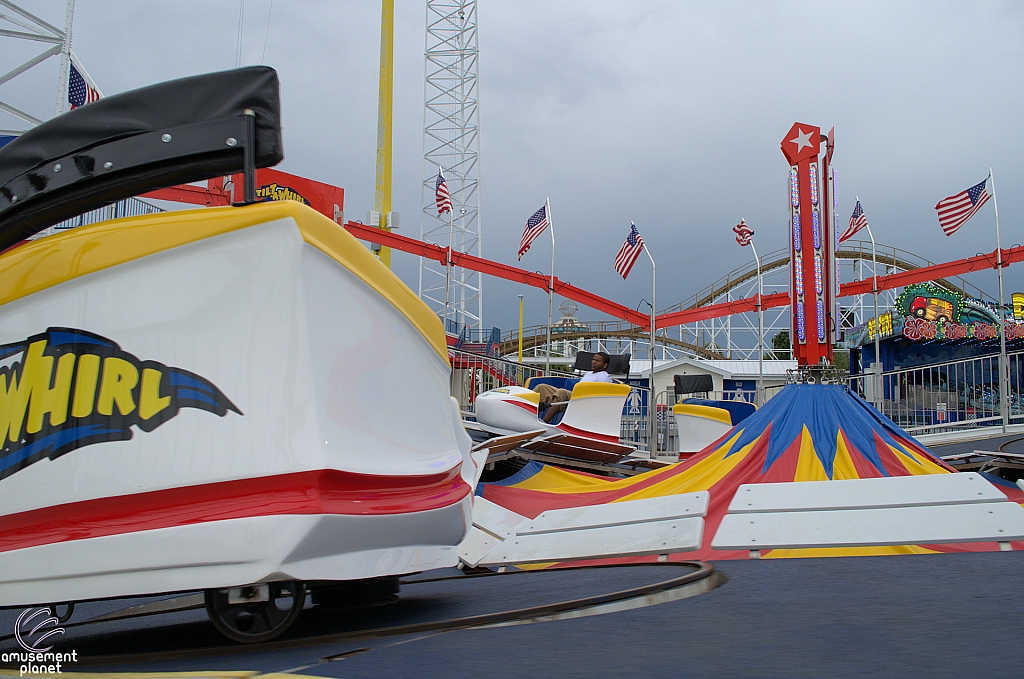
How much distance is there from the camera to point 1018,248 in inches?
707

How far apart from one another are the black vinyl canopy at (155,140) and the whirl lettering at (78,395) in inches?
24.0

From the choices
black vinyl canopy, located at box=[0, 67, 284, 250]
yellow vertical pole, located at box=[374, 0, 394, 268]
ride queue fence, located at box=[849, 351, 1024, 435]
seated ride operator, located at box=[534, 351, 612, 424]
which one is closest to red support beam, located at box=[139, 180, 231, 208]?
yellow vertical pole, located at box=[374, 0, 394, 268]

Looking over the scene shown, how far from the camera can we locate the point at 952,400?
440 inches

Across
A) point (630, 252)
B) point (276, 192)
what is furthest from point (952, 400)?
point (276, 192)

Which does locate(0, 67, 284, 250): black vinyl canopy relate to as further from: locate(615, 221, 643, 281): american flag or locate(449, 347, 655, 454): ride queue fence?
locate(615, 221, 643, 281): american flag

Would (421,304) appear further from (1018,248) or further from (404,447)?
(1018,248)

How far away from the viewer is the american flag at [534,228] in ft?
64.6

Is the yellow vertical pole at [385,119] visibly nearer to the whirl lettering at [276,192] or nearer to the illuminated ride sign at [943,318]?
the whirl lettering at [276,192]

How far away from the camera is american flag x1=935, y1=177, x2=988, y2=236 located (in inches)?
725

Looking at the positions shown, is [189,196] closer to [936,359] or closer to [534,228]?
[534,228]

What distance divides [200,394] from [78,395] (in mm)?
460

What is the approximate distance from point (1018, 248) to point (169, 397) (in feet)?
66.2

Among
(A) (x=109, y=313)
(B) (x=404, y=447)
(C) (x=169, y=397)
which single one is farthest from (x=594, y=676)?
(A) (x=109, y=313)
